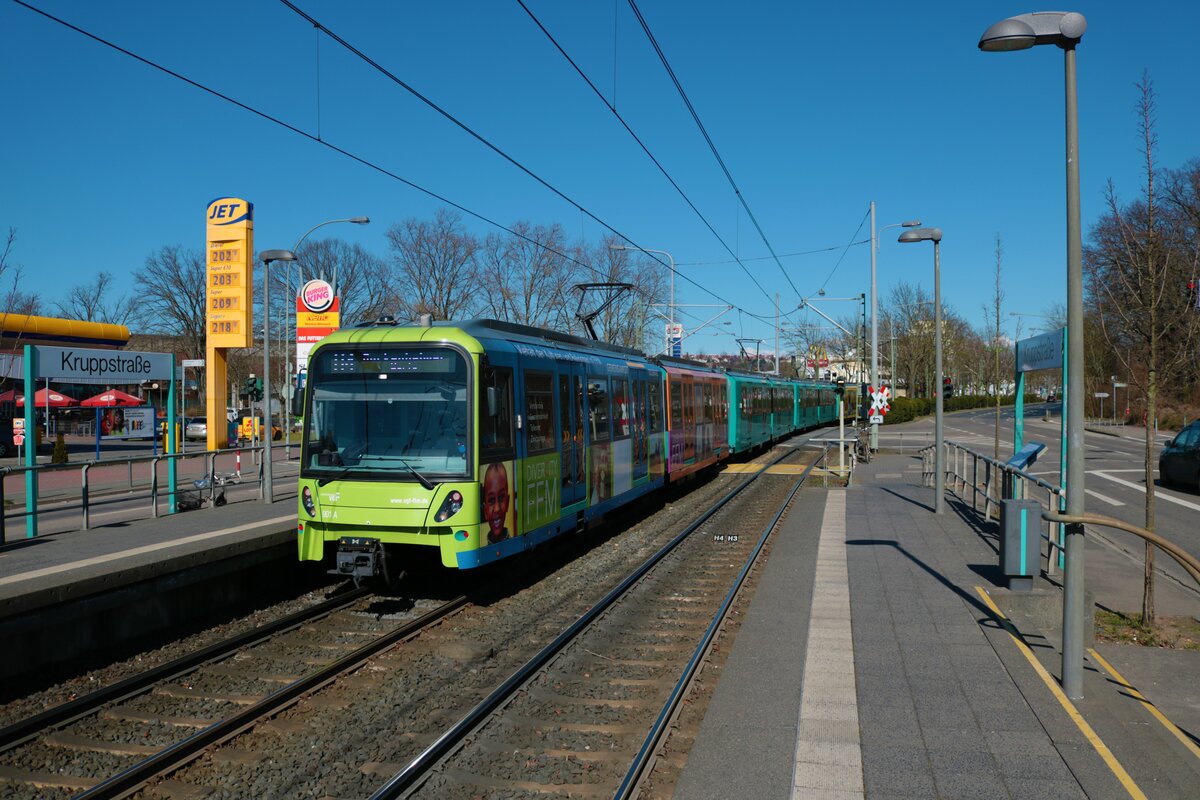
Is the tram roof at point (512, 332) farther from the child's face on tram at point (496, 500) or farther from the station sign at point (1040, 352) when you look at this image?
the station sign at point (1040, 352)

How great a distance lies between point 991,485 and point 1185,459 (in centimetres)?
615

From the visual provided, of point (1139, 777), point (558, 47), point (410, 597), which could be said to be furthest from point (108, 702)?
point (558, 47)

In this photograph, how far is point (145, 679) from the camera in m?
7.50

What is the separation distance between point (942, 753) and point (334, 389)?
696 cm

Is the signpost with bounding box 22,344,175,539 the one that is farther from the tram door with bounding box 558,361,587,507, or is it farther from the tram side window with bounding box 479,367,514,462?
the tram door with bounding box 558,361,587,507

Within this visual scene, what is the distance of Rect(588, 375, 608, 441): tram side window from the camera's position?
13.7m

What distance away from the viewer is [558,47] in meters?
11.2

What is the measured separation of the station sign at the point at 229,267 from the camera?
30156 mm

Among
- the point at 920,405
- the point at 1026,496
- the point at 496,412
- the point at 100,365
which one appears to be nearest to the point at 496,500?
the point at 496,412

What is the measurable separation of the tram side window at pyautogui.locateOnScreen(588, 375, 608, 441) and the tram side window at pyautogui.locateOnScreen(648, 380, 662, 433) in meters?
3.12

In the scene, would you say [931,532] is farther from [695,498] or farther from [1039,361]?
[695,498]

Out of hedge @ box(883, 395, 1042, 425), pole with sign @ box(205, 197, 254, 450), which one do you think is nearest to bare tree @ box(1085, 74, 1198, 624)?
pole with sign @ box(205, 197, 254, 450)

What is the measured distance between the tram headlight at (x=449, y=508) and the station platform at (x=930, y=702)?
3.04m

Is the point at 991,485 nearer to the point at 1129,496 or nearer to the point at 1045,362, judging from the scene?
the point at 1129,496
